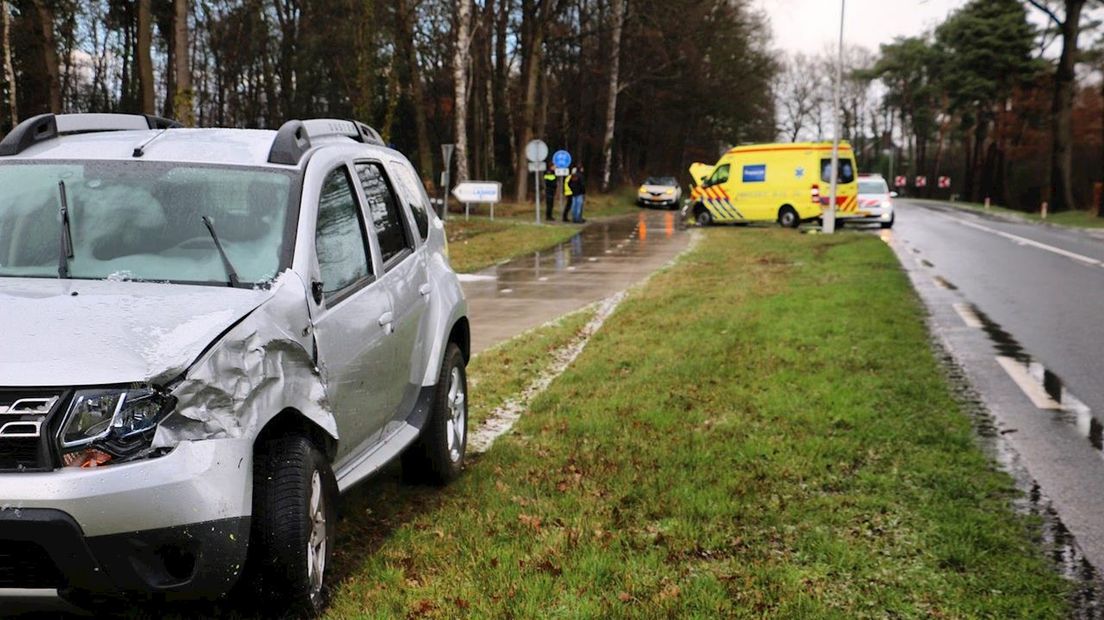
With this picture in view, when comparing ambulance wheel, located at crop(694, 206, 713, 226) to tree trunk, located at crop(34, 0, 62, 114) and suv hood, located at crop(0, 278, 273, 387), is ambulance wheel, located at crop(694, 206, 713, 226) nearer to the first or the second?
tree trunk, located at crop(34, 0, 62, 114)

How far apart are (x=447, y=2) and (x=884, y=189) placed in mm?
16945

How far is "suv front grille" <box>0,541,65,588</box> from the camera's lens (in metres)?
3.16

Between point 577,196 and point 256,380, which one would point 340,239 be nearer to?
point 256,380

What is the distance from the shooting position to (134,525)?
316 centimetres

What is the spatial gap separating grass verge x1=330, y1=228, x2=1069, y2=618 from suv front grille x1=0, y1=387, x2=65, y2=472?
1.24 meters

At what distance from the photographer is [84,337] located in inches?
129

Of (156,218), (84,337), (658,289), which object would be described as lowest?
(658,289)

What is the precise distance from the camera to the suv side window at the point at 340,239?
441cm

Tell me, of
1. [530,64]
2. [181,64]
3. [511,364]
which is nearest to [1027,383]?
[511,364]

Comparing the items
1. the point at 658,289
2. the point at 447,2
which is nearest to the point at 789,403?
the point at 658,289

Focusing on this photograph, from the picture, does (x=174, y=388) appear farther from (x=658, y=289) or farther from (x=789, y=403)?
(x=658, y=289)

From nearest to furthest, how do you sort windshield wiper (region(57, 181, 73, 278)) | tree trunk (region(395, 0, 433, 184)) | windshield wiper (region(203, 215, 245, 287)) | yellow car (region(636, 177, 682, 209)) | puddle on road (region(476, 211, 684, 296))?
windshield wiper (region(203, 215, 245, 287)) < windshield wiper (region(57, 181, 73, 278)) < puddle on road (region(476, 211, 684, 296)) < tree trunk (region(395, 0, 433, 184)) < yellow car (region(636, 177, 682, 209))

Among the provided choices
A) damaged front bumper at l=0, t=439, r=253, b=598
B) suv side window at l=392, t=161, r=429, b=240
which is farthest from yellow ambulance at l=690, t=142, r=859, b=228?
damaged front bumper at l=0, t=439, r=253, b=598

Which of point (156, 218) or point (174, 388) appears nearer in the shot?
point (174, 388)
